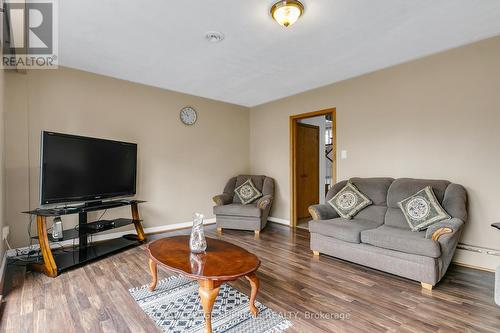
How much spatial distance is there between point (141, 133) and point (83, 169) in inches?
49.2

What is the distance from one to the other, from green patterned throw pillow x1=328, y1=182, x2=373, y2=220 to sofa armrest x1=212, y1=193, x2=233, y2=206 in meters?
1.91

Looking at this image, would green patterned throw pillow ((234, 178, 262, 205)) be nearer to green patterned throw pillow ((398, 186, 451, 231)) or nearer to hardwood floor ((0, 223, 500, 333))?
hardwood floor ((0, 223, 500, 333))

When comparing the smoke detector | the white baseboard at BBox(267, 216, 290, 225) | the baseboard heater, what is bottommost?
the white baseboard at BBox(267, 216, 290, 225)

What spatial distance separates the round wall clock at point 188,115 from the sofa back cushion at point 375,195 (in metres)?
3.06

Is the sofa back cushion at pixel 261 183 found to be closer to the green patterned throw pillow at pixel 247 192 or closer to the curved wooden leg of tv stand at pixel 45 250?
the green patterned throw pillow at pixel 247 192

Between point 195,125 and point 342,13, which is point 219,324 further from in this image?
point 195,125

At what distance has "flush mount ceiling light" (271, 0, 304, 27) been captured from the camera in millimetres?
2113

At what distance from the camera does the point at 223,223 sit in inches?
173

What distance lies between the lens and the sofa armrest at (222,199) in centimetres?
455

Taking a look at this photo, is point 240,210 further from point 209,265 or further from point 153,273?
point 209,265

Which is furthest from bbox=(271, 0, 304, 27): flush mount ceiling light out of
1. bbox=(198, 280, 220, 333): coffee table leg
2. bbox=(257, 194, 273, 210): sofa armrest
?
bbox=(257, 194, 273, 210): sofa armrest

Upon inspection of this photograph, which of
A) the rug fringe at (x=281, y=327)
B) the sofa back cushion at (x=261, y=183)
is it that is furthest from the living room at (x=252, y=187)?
the sofa back cushion at (x=261, y=183)

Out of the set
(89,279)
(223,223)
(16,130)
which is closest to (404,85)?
(223,223)

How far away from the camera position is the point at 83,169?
308 cm
